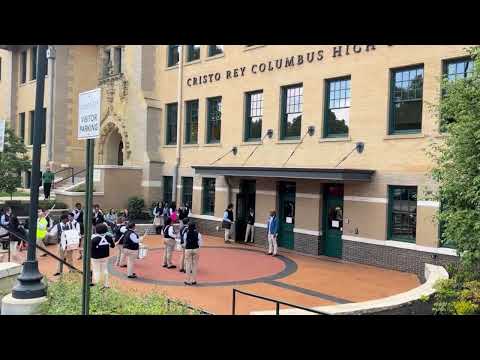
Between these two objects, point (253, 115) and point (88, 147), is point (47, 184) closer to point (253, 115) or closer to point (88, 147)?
point (253, 115)

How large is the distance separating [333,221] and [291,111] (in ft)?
17.5

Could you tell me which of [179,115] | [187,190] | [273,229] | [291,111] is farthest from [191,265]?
[179,115]

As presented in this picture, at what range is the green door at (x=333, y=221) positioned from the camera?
1862 centimetres

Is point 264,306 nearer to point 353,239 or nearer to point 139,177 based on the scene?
point 353,239

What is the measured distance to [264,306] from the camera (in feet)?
37.0

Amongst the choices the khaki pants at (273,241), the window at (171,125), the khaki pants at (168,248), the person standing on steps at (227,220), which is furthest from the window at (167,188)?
the khaki pants at (168,248)

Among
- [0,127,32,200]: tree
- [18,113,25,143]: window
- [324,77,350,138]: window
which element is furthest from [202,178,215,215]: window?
[18,113,25,143]: window

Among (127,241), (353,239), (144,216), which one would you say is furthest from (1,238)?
(353,239)

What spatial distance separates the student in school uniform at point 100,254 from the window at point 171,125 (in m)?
15.0

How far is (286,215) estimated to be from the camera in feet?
68.2

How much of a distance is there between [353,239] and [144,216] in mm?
13124

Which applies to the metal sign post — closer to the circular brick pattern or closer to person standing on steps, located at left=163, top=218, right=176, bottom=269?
the circular brick pattern

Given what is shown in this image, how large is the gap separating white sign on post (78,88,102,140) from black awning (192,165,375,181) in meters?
12.5

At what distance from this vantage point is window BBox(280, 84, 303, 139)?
2045 cm
